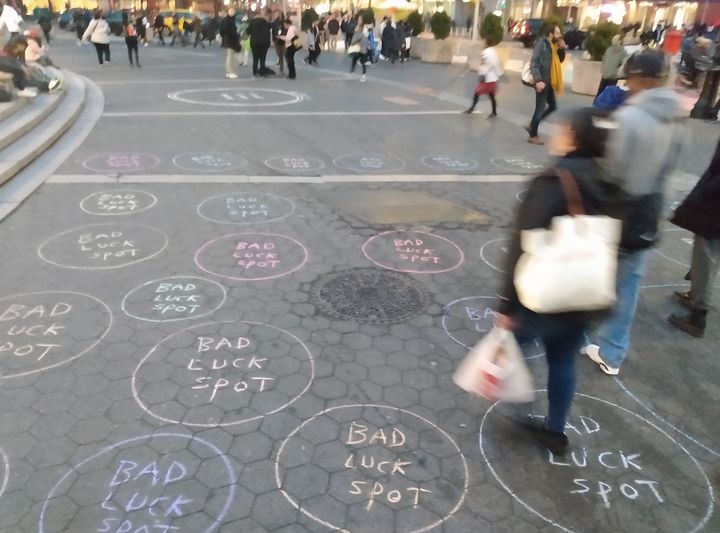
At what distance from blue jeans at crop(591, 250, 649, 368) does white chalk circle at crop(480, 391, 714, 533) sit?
456 millimetres

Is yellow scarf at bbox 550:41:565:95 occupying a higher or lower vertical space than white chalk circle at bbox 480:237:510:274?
higher

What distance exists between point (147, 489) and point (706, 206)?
4.21m

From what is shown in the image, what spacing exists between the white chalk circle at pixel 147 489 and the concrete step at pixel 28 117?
6865 millimetres

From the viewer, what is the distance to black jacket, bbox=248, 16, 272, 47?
15.9 meters

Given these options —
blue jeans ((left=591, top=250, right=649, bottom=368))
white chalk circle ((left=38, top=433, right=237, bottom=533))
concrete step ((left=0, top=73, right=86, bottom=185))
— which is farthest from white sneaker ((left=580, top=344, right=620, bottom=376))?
concrete step ((left=0, top=73, right=86, bottom=185))

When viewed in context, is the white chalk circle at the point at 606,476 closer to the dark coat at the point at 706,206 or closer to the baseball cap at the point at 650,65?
the dark coat at the point at 706,206

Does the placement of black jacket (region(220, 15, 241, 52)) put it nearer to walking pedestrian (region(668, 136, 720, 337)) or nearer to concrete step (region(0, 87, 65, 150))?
concrete step (region(0, 87, 65, 150))

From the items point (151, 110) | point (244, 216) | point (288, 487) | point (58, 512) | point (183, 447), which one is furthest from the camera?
point (151, 110)

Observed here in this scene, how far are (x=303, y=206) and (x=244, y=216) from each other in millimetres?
764

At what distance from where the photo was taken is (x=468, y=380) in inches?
116

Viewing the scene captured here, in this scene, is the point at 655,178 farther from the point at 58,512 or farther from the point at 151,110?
the point at 151,110

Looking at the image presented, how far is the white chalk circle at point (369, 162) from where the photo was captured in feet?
27.7

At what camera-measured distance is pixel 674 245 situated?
19.9 feet

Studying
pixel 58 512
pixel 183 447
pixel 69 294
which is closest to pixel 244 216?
pixel 69 294
